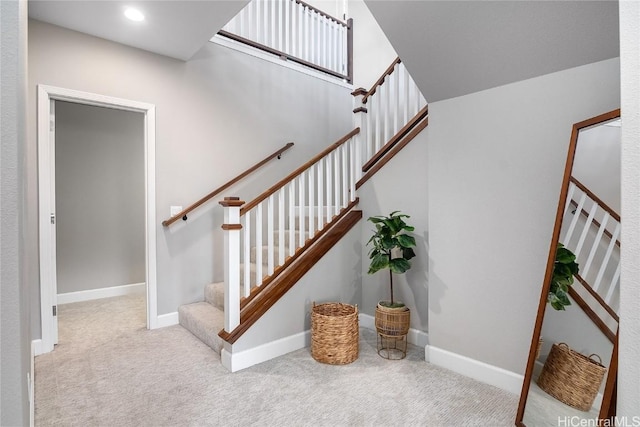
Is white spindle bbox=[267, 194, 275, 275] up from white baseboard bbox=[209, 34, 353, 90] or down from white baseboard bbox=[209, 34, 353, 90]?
down

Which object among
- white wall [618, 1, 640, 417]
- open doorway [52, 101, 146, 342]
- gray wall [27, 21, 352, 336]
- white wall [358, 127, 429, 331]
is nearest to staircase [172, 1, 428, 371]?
white wall [358, 127, 429, 331]

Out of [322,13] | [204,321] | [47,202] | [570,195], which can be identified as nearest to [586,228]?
[570,195]

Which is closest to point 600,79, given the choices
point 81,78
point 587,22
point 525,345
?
point 587,22

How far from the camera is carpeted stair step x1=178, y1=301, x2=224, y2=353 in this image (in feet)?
8.63

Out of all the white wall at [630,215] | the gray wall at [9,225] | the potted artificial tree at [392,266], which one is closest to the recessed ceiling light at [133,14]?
the gray wall at [9,225]

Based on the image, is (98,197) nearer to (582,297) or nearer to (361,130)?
(361,130)

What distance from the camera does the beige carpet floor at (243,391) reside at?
177cm

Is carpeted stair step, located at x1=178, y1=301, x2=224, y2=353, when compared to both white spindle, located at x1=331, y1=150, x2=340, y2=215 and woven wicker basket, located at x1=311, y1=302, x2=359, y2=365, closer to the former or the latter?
woven wicker basket, located at x1=311, y1=302, x2=359, y2=365

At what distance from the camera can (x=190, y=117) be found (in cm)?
332

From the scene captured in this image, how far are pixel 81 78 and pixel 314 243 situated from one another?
2.35m

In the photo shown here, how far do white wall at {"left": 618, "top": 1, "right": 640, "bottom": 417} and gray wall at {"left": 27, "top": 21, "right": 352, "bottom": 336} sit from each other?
10.5 feet

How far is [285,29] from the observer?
4.09m

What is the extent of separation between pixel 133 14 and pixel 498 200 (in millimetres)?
2894

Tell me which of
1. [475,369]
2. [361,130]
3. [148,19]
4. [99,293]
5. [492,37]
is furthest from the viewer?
[99,293]
